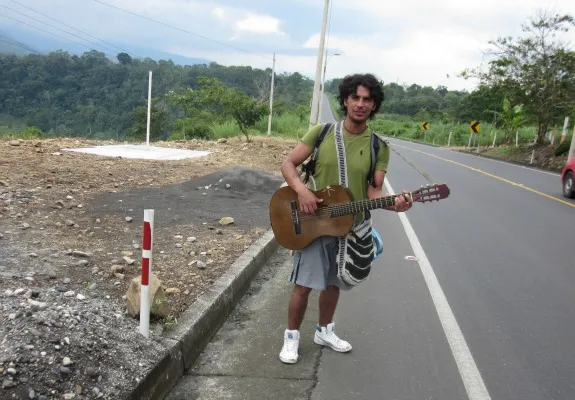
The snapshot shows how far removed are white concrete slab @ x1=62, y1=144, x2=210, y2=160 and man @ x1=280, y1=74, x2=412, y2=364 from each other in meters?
9.38

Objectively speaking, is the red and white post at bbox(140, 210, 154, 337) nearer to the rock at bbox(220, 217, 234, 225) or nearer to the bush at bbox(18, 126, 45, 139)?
the rock at bbox(220, 217, 234, 225)

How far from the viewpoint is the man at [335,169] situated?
11.0 ft

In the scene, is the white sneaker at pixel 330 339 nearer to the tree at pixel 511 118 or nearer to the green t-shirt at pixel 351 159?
the green t-shirt at pixel 351 159

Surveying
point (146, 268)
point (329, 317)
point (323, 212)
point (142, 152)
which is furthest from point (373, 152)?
point (142, 152)

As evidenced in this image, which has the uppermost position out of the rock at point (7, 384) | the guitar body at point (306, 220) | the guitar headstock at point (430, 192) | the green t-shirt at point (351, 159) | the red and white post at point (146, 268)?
the green t-shirt at point (351, 159)

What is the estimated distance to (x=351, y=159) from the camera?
3422mm

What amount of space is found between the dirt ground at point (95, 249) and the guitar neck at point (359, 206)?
4.77ft

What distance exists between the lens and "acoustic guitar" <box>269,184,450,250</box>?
3318 mm

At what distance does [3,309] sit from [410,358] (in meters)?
2.80

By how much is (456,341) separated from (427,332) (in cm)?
25

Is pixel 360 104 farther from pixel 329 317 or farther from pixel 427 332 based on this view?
pixel 427 332

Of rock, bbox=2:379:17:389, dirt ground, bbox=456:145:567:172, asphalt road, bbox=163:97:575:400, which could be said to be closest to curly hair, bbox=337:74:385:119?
asphalt road, bbox=163:97:575:400

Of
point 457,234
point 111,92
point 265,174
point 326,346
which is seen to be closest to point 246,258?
point 326,346

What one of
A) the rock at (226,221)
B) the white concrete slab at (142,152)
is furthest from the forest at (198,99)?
the rock at (226,221)
